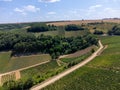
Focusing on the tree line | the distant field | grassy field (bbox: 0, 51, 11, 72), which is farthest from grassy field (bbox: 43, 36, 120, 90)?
grassy field (bbox: 0, 51, 11, 72)

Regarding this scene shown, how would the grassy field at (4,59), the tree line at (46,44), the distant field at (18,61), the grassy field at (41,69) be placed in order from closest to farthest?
1. the grassy field at (41,69)
2. the distant field at (18,61)
3. the grassy field at (4,59)
4. the tree line at (46,44)

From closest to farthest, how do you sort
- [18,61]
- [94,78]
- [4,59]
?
[94,78]
[18,61]
[4,59]

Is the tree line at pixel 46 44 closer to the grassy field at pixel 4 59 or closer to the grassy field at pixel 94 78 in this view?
the grassy field at pixel 4 59

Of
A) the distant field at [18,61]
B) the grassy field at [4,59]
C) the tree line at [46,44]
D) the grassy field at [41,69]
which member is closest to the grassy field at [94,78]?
the grassy field at [41,69]

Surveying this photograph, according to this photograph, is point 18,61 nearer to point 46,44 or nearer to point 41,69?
point 46,44

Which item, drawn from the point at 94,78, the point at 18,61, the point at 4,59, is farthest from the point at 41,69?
the point at 94,78

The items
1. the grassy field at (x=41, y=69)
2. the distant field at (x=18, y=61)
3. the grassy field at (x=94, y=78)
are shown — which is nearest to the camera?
the grassy field at (x=94, y=78)
